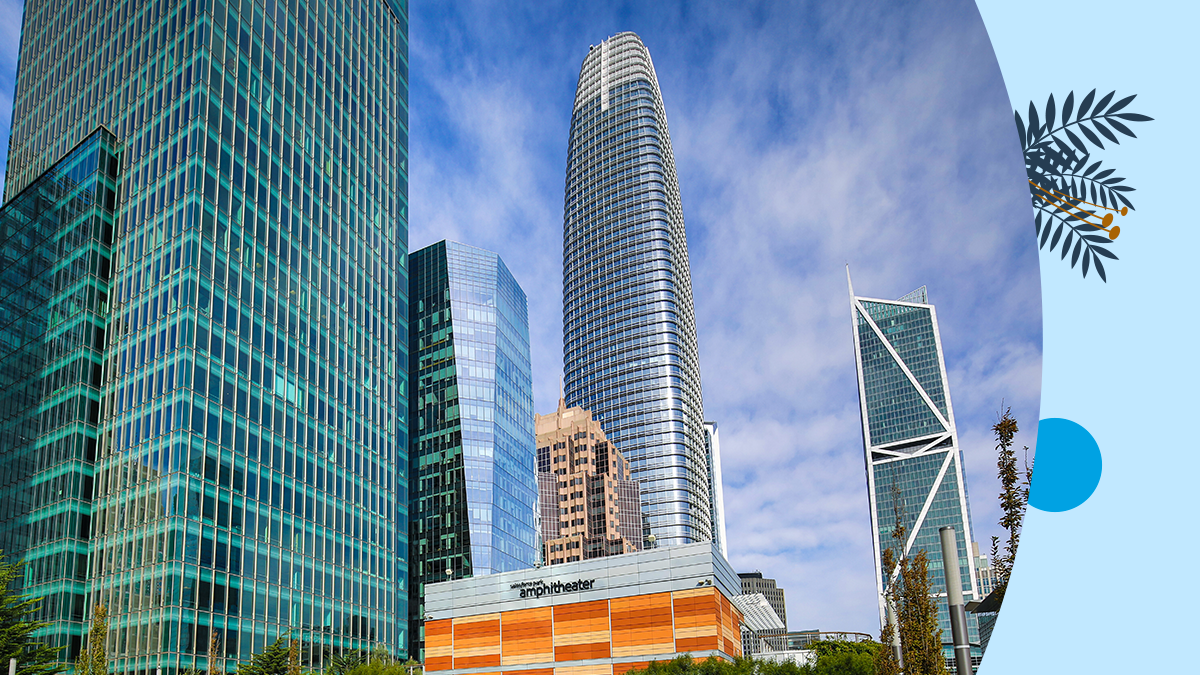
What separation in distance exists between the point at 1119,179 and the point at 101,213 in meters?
78.8

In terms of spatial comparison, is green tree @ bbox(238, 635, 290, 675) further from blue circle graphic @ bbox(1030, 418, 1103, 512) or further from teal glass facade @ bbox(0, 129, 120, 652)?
blue circle graphic @ bbox(1030, 418, 1103, 512)

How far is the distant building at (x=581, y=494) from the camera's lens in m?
176

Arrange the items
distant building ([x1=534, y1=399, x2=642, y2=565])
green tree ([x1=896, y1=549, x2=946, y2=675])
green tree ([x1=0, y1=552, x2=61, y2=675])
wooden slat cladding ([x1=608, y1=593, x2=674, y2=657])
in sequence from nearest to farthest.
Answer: green tree ([x1=896, y1=549, x2=946, y2=675])
green tree ([x1=0, y1=552, x2=61, y2=675])
wooden slat cladding ([x1=608, y1=593, x2=674, y2=657])
distant building ([x1=534, y1=399, x2=642, y2=565])

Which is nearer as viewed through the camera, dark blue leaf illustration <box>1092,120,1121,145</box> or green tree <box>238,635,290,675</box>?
dark blue leaf illustration <box>1092,120,1121,145</box>

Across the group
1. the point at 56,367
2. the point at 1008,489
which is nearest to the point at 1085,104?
the point at 1008,489

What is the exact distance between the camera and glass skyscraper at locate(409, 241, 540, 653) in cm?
12512

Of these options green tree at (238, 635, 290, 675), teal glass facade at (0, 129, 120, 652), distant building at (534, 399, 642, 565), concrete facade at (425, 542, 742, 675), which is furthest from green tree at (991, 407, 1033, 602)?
distant building at (534, 399, 642, 565)

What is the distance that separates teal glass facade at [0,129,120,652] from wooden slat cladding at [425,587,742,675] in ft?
96.9

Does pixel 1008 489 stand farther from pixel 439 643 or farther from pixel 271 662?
pixel 271 662

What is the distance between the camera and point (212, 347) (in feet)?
220

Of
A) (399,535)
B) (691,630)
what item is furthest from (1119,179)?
(399,535)

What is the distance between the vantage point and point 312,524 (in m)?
73.9

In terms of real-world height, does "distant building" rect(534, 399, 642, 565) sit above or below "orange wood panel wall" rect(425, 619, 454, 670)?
above

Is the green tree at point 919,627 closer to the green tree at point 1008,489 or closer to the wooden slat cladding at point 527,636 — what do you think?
the green tree at point 1008,489
